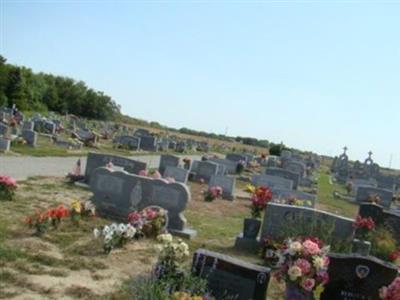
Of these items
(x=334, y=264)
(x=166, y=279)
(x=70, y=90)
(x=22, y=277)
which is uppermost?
(x=70, y=90)

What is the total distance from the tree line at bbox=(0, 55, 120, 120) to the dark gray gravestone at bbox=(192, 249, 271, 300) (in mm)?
58184

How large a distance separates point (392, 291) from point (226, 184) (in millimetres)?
15043

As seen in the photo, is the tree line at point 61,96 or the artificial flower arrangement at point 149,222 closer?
the artificial flower arrangement at point 149,222

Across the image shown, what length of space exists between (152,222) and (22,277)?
153 inches

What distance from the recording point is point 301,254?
6590 millimetres

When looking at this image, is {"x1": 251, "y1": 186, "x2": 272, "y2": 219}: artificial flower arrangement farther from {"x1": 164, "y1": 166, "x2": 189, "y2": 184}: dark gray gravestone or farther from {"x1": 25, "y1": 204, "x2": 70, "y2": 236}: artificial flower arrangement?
{"x1": 164, "y1": 166, "x2": 189, "y2": 184}: dark gray gravestone

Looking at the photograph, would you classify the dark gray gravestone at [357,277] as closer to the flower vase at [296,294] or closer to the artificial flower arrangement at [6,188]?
the flower vase at [296,294]

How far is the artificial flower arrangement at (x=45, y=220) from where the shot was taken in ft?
32.3

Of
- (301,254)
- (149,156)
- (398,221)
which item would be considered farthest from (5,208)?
(149,156)

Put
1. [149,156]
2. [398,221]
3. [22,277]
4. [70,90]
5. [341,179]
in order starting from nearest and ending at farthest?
1. [22,277]
2. [398,221]
3. [149,156]
4. [341,179]
5. [70,90]

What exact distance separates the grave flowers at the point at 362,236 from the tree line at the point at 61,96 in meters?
54.8

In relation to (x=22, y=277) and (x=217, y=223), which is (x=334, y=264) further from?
(x=217, y=223)

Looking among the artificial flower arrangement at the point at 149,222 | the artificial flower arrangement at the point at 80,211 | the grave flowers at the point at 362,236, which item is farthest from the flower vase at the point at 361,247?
the artificial flower arrangement at the point at 80,211

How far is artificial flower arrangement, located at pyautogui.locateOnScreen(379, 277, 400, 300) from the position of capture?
6089 millimetres
